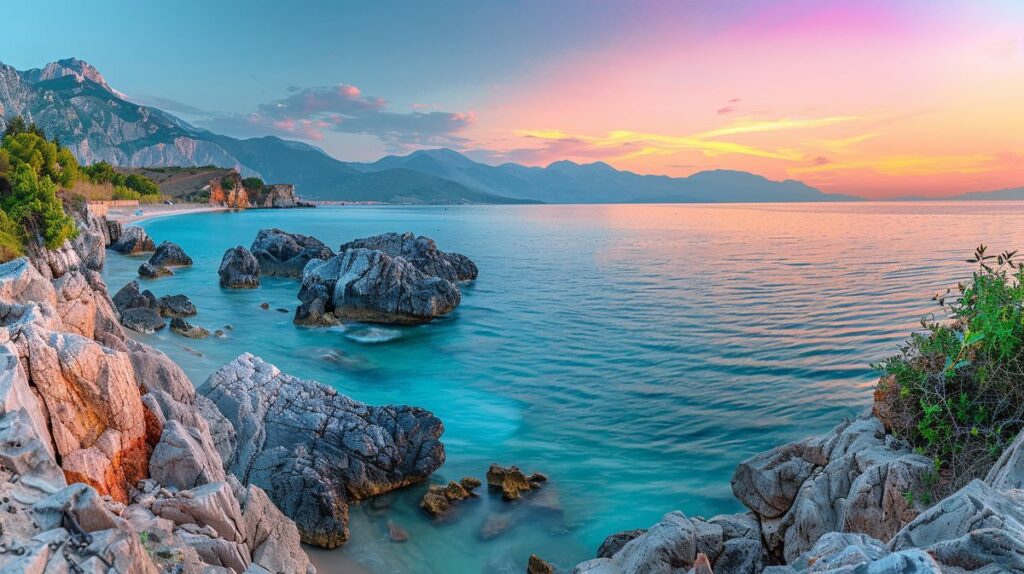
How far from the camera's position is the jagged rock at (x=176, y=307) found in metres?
33.1

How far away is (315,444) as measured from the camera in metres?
15.2

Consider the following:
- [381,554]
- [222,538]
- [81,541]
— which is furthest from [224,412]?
[81,541]

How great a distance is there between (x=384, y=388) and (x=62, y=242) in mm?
20382

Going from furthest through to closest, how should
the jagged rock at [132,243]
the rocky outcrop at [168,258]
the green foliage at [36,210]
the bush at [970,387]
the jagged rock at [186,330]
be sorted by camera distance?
the jagged rock at [132,243] → the rocky outcrop at [168,258] → the jagged rock at [186,330] → the green foliage at [36,210] → the bush at [970,387]

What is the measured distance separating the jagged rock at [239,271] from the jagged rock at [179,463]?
134ft

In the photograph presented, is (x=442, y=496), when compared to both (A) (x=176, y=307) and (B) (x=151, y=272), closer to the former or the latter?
(A) (x=176, y=307)

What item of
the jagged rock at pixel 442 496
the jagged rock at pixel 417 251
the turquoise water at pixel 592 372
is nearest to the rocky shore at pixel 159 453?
the jagged rock at pixel 442 496

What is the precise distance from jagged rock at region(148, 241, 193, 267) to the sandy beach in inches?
1259

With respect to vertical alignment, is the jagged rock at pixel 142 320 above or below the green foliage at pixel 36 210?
below

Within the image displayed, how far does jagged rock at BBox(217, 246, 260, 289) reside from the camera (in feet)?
157

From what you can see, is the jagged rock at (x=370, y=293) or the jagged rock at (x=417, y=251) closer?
the jagged rock at (x=370, y=293)

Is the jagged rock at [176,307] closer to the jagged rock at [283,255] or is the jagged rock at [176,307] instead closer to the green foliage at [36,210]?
the green foliage at [36,210]

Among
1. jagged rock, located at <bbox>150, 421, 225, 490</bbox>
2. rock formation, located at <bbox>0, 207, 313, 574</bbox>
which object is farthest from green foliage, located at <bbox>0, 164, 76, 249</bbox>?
jagged rock, located at <bbox>150, 421, 225, 490</bbox>

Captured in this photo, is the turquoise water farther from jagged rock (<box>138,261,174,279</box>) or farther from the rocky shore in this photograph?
the rocky shore
